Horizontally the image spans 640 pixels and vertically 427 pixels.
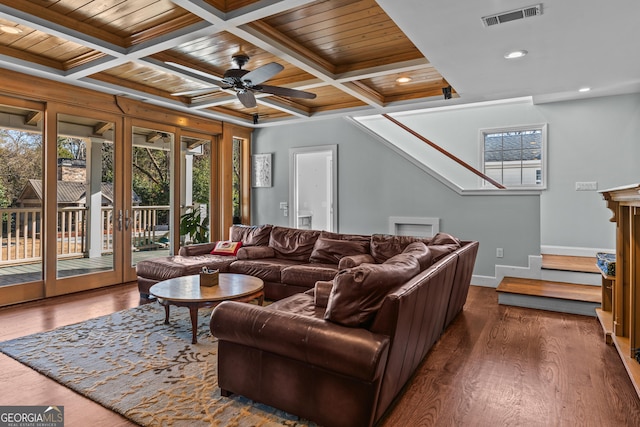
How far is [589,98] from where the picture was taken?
5.37m

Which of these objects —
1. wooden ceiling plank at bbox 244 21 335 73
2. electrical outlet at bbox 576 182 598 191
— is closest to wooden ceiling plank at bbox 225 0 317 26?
wooden ceiling plank at bbox 244 21 335 73

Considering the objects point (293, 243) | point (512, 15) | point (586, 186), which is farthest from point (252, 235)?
point (586, 186)

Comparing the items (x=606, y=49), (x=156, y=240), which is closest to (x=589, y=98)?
(x=606, y=49)

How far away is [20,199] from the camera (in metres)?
4.36

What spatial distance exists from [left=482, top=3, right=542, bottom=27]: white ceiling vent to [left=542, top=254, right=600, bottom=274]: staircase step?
11.0 ft

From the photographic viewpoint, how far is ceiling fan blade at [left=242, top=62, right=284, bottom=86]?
10.5ft

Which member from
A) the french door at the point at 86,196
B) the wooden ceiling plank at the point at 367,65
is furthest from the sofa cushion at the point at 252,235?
the wooden ceiling plank at the point at 367,65

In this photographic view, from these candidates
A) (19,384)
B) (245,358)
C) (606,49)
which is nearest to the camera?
(245,358)

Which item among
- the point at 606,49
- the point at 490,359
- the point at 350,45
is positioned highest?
the point at 350,45

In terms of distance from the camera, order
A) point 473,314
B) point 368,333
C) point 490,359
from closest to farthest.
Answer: point 368,333
point 490,359
point 473,314

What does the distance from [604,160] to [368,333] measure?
17.5 feet

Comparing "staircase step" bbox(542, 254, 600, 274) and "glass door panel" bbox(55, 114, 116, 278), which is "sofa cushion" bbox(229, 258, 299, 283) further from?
"staircase step" bbox(542, 254, 600, 274)

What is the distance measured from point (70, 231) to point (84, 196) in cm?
48

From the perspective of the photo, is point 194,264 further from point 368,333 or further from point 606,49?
point 606,49
